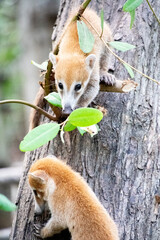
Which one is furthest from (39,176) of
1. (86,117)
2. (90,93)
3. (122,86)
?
(90,93)

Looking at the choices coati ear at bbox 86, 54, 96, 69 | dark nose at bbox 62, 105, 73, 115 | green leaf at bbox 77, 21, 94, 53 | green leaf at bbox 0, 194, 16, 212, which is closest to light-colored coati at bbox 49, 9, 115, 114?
coati ear at bbox 86, 54, 96, 69

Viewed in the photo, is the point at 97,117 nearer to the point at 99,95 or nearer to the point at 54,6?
the point at 99,95

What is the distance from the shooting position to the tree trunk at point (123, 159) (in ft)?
9.16

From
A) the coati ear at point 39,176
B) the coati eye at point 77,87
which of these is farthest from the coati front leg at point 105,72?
the coati ear at point 39,176

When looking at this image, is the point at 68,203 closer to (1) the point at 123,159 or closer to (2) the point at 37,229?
(2) the point at 37,229

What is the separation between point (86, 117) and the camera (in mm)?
2195

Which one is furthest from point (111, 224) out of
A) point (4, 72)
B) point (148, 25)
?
point (4, 72)

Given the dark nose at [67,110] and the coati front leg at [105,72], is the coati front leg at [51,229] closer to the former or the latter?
the dark nose at [67,110]

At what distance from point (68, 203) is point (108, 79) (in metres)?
1.22

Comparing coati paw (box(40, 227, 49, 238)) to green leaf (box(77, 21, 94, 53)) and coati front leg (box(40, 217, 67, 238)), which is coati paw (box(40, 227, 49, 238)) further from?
green leaf (box(77, 21, 94, 53))

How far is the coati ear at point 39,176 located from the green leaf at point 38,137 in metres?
0.65

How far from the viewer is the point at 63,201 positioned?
2.77 m

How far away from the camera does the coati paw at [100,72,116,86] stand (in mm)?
A: 3215

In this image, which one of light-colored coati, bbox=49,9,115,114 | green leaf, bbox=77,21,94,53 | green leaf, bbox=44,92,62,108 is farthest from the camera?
light-colored coati, bbox=49,9,115,114
